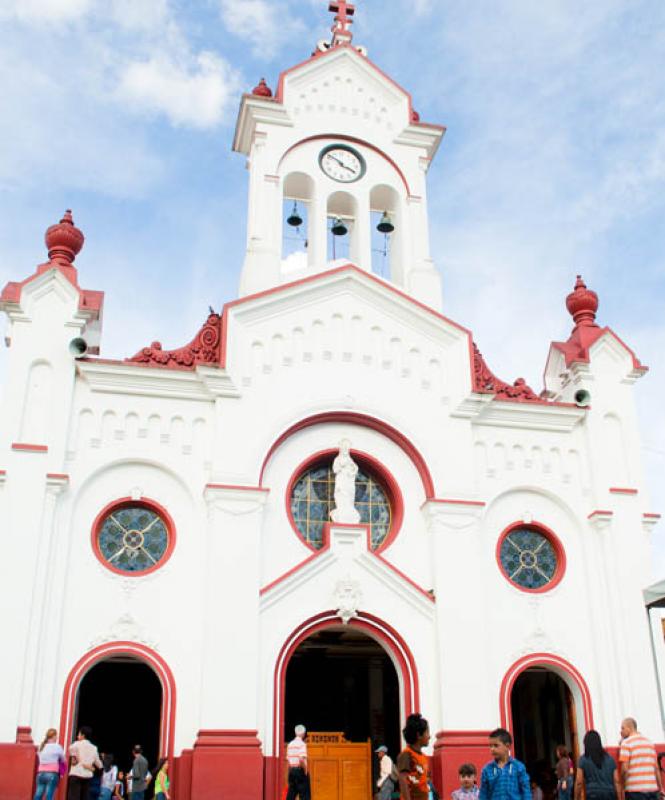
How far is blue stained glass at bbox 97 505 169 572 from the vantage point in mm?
18078

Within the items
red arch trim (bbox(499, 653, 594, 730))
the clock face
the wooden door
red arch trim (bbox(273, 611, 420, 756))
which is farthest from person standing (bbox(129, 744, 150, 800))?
the clock face

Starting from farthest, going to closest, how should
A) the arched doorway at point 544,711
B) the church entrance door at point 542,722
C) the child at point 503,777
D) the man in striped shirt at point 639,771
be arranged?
the church entrance door at point 542,722 → the arched doorway at point 544,711 → the man in striped shirt at point 639,771 → the child at point 503,777

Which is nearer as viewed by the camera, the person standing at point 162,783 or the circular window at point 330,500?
the person standing at point 162,783

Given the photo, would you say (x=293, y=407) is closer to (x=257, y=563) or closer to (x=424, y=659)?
(x=257, y=563)

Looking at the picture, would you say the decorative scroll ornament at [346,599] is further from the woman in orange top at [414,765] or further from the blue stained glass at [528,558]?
the woman in orange top at [414,765]

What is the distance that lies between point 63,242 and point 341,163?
7.41m

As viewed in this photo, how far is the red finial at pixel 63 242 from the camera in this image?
794 inches

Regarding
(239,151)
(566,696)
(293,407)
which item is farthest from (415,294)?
(566,696)

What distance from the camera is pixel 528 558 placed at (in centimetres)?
2019

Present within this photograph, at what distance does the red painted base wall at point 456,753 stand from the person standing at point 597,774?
7.49 metres

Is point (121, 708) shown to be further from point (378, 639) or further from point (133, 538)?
point (378, 639)

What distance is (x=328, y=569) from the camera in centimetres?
1853

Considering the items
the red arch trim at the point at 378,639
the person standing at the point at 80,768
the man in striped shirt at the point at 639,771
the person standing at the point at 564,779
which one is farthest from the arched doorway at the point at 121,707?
the man in striped shirt at the point at 639,771

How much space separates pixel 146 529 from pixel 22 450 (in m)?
2.79
